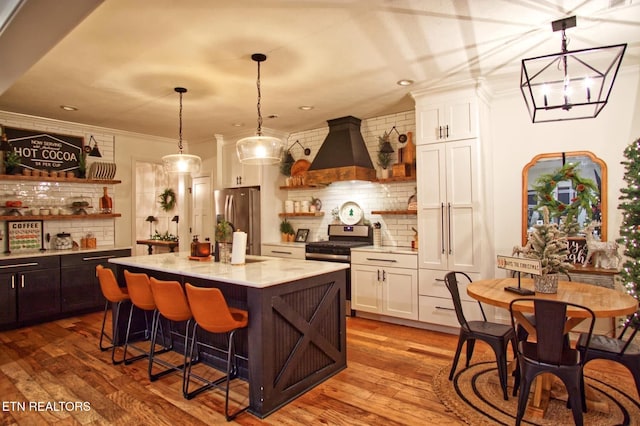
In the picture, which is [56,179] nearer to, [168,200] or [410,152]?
[168,200]

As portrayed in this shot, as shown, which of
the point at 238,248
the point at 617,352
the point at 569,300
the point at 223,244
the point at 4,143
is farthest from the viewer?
the point at 4,143

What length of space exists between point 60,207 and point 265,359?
4635 millimetres

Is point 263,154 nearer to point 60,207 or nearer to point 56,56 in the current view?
point 56,56

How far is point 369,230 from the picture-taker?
5.36m

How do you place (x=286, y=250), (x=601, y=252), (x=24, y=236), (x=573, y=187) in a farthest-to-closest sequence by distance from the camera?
(x=286, y=250) < (x=24, y=236) < (x=573, y=187) < (x=601, y=252)

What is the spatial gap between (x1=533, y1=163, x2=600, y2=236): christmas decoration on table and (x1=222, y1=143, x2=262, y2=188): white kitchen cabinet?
12.7 feet

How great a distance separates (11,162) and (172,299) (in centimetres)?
379

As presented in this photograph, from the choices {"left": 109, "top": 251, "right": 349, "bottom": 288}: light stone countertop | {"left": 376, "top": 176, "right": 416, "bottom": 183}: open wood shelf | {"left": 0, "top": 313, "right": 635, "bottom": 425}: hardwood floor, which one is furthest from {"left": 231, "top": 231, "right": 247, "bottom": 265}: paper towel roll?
{"left": 376, "top": 176, "right": 416, "bottom": 183}: open wood shelf

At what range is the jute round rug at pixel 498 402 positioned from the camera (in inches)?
94.4

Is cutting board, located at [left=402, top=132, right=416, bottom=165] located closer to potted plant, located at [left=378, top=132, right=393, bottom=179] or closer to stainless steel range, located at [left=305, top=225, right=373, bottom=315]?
potted plant, located at [left=378, top=132, right=393, bottom=179]

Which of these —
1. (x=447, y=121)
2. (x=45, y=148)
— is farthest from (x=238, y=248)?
(x=45, y=148)

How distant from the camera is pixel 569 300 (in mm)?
2408

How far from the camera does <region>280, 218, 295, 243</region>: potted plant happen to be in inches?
242

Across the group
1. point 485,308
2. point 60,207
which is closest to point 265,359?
point 485,308
